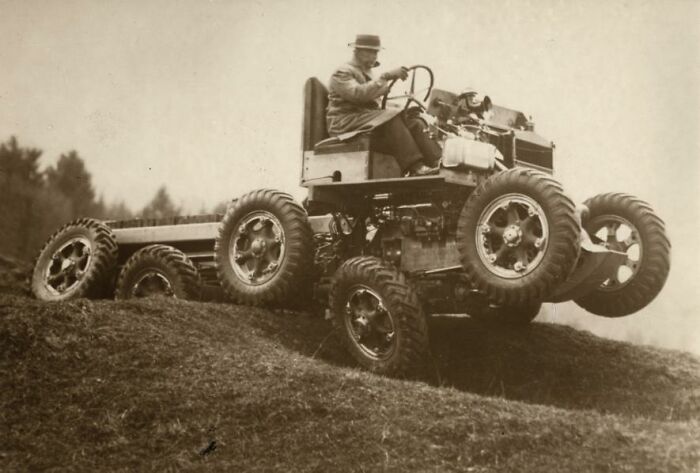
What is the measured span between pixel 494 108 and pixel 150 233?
4.90 m

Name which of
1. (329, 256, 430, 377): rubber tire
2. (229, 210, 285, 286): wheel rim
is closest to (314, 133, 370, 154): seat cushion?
(229, 210, 285, 286): wheel rim

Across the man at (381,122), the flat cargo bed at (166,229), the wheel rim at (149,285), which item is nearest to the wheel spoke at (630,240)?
the man at (381,122)

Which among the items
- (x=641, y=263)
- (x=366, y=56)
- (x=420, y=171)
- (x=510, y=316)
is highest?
(x=366, y=56)

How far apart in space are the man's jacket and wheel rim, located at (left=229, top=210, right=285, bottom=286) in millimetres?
1155

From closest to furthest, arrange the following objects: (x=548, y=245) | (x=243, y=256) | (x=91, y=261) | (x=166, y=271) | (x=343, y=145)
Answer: (x=548, y=245) < (x=343, y=145) < (x=243, y=256) < (x=166, y=271) < (x=91, y=261)

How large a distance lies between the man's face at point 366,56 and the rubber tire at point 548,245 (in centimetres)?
240

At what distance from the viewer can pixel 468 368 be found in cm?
830

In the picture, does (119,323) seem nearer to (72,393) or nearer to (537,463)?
(72,393)

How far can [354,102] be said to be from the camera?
8.45 meters

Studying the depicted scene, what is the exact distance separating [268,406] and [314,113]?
162 inches

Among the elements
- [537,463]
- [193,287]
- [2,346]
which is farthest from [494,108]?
[2,346]

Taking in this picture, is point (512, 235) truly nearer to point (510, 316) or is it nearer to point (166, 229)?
point (510, 316)

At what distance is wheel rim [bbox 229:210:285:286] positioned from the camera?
8.60m

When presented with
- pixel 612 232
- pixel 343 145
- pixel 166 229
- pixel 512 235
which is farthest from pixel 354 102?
pixel 166 229
